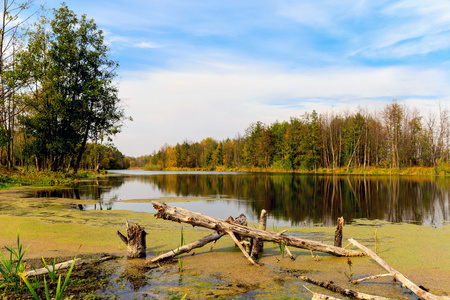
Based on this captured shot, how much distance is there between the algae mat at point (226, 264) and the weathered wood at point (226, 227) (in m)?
0.24

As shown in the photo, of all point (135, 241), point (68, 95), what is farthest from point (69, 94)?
point (135, 241)

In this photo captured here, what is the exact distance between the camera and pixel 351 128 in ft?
201

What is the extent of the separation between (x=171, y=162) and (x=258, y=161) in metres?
52.7

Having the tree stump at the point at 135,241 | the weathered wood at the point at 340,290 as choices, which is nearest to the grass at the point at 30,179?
the tree stump at the point at 135,241

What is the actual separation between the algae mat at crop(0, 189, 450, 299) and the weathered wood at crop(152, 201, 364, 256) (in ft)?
0.80

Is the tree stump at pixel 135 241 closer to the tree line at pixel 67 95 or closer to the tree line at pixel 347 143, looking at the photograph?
the tree line at pixel 67 95

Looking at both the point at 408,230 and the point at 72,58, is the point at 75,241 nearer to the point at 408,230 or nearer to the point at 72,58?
the point at 408,230

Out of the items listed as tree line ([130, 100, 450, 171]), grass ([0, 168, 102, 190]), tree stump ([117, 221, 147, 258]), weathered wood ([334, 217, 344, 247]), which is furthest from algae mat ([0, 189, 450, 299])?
tree line ([130, 100, 450, 171])

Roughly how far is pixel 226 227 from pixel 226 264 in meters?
0.74

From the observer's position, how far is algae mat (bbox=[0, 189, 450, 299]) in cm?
440

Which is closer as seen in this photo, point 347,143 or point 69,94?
point 69,94

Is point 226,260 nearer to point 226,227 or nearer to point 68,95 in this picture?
point 226,227

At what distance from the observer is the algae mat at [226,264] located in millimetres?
4398

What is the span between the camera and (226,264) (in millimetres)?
5648
